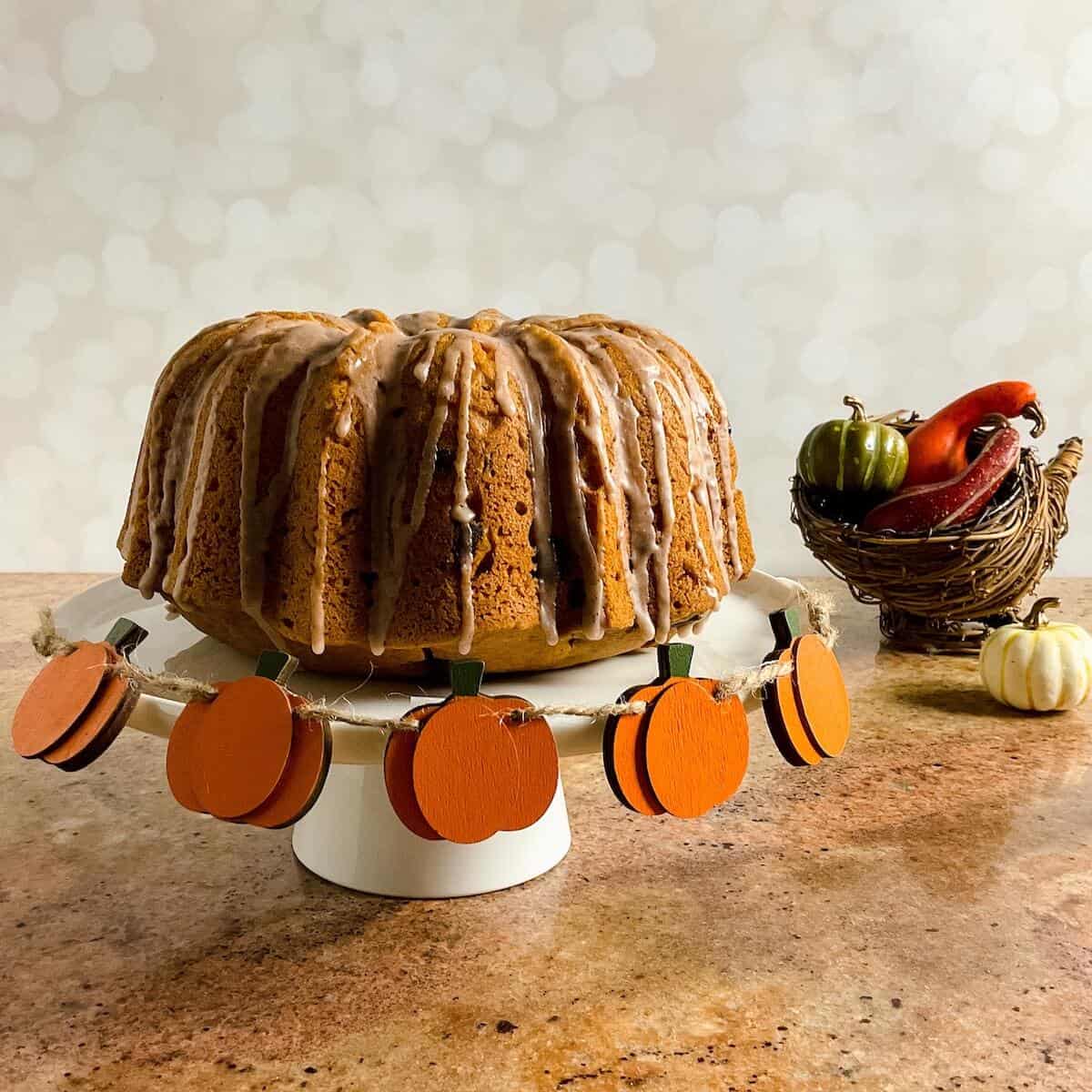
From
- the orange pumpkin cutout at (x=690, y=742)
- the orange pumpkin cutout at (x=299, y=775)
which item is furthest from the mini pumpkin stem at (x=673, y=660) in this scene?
the orange pumpkin cutout at (x=299, y=775)

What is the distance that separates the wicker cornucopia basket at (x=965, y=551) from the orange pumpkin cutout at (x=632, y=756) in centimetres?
98

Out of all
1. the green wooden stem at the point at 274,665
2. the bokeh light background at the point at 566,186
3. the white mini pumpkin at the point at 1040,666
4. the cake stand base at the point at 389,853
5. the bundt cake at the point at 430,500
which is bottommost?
the cake stand base at the point at 389,853

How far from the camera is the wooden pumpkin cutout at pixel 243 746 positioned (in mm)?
829

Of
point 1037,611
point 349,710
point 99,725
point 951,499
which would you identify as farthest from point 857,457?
point 99,725

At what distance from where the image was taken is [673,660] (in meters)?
0.89

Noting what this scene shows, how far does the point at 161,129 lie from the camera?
93.4 inches

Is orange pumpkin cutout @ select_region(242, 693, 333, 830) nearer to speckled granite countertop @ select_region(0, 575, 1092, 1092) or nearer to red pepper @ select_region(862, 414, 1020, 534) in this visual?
speckled granite countertop @ select_region(0, 575, 1092, 1092)

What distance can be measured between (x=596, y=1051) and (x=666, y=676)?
0.27 m

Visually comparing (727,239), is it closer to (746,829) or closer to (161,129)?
(161,129)

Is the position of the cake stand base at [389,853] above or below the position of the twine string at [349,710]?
below

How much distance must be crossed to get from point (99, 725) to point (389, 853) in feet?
1.02

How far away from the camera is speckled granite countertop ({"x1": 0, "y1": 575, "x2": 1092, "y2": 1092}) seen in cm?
85

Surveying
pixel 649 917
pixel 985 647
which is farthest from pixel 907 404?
pixel 649 917

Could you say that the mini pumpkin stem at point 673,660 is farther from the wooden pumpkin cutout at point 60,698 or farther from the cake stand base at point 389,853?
the wooden pumpkin cutout at point 60,698
